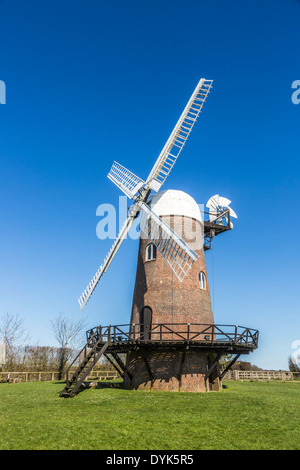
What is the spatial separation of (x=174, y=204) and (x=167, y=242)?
9.21 ft

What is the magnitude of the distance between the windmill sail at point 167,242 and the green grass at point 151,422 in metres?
6.46

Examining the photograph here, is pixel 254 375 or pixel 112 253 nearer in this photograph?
pixel 112 253

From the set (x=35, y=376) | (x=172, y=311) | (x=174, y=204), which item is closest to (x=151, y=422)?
(x=172, y=311)

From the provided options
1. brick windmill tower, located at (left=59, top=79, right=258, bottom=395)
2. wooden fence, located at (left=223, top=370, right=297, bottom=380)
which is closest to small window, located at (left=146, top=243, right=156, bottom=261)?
brick windmill tower, located at (left=59, top=79, right=258, bottom=395)

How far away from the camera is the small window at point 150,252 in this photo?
21.4 m

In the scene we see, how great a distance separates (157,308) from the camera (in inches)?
787

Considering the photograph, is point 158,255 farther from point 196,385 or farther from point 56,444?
point 56,444

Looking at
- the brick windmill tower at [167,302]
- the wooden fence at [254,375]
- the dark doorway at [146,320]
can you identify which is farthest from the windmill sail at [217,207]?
the wooden fence at [254,375]

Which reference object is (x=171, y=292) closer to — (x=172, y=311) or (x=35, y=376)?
(x=172, y=311)

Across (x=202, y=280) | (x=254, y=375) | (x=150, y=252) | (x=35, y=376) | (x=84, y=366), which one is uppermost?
(x=150, y=252)

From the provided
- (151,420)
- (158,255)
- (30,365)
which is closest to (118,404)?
(151,420)

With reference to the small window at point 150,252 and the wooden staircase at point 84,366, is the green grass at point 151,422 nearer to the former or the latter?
the wooden staircase at point 84,366

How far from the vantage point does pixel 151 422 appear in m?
11.8
